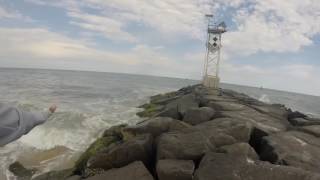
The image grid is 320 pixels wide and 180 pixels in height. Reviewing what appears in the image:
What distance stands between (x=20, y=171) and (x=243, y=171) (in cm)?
625

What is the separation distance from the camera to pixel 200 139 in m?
8.07

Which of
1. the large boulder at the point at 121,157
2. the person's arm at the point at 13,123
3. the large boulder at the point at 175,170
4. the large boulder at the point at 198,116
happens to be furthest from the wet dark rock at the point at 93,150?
the person's arm at the point at 13,123

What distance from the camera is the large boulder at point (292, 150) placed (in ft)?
25.0

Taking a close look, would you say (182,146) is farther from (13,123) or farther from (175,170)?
(13,123)

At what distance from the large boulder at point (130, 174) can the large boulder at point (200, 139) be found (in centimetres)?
67

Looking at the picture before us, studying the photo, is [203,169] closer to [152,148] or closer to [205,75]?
[152,148]

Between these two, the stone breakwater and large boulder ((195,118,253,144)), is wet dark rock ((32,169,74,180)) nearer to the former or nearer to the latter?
the stone breakwater

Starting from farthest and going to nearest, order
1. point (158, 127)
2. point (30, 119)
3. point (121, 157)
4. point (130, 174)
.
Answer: point (158, 127) < point (121, 157) < point (130, 174) < point (30, 119)

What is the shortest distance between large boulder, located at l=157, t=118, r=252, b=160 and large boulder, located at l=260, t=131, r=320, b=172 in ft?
2.23

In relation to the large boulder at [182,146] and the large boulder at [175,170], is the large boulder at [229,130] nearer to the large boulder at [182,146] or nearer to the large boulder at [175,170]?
the large boulder at [182,146]

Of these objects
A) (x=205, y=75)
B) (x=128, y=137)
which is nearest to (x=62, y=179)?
(x=128, y=137)

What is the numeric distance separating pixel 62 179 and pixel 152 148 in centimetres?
220

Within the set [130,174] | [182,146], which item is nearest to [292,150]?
[182,146]

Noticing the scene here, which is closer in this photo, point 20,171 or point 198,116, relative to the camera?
point 20,171
